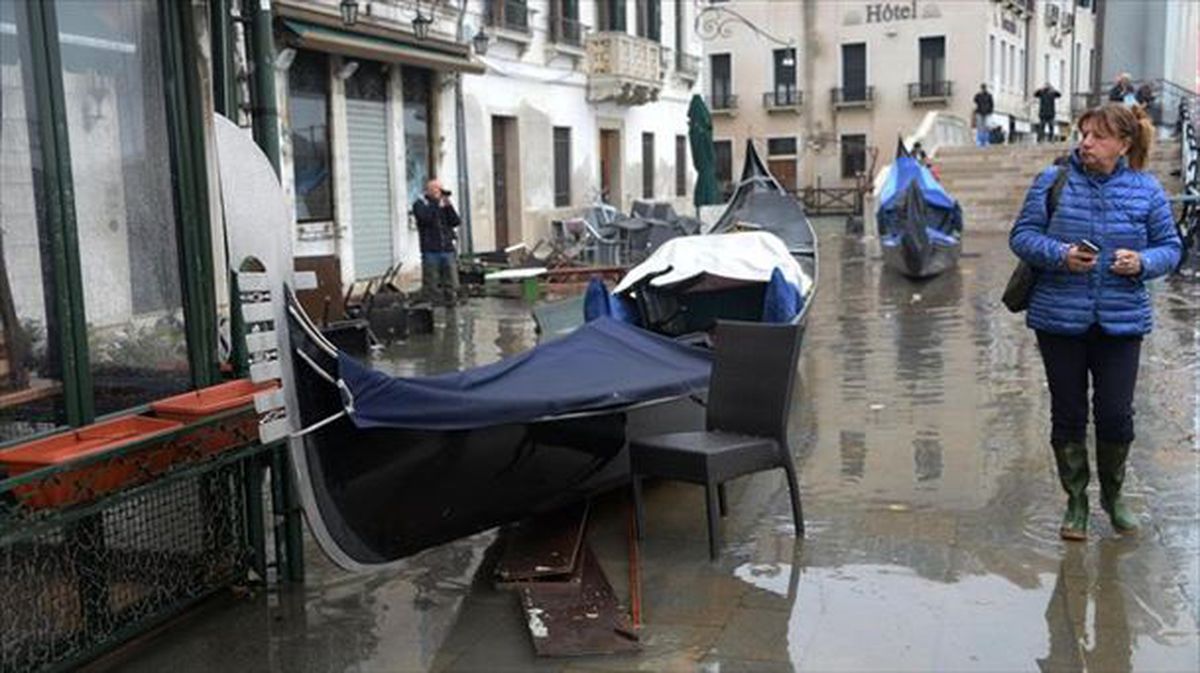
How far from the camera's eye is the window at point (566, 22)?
2134cm

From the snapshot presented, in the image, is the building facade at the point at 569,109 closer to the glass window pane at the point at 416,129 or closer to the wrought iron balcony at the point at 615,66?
the wrought iron balcony at the point at 615,66

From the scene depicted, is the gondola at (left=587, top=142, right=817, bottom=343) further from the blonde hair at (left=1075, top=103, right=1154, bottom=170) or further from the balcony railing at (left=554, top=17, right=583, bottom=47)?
the balcony railing at (left=554, top=17, right=583, bottom=47)

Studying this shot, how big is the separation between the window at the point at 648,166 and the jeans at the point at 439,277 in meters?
12.1

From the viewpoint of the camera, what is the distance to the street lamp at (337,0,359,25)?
14.5 m

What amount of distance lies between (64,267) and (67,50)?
2.57ft

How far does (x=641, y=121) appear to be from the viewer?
85.5 feet

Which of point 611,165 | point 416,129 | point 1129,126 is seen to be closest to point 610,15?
point 611,165

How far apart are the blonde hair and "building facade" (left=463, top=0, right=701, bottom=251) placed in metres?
14.7

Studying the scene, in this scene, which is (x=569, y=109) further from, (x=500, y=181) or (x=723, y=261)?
(x=723, y=261)

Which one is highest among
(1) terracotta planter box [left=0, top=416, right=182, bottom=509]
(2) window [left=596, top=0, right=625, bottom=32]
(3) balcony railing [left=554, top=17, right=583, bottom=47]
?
(2) window [left=596, top=0, right=625, bottom=32]

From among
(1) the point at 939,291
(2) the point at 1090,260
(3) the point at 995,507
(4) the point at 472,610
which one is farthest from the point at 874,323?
(4) the point at 472,610

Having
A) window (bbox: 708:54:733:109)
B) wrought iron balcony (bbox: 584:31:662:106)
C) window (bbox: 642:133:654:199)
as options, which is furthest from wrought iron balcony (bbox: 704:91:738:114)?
wrought iron balcony (bbox: 584:31:662:106)

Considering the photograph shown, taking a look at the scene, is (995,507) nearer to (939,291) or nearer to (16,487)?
(16,487)

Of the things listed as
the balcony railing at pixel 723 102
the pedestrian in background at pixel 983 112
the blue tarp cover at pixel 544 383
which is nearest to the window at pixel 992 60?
the pedestrian in background at pixel 983 112
